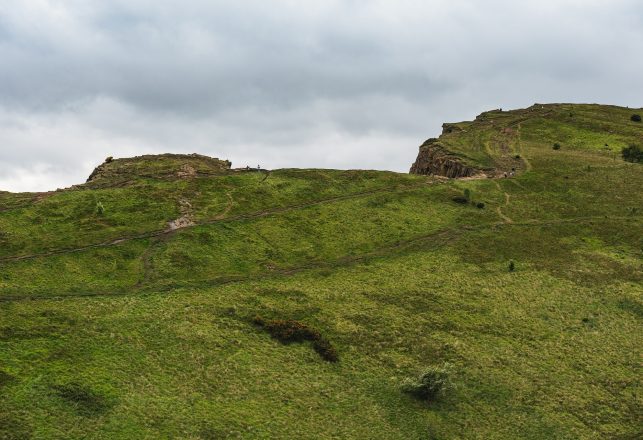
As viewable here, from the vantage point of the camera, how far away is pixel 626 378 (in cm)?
4831

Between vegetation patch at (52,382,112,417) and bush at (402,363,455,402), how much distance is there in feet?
72.2

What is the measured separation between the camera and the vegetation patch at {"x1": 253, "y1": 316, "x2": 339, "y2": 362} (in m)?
47.8

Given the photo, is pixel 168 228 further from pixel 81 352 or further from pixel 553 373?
pixel 553 373

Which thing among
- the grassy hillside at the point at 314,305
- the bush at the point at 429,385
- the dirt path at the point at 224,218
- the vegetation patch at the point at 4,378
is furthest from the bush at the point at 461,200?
the vegetation patch at the point at 4,378

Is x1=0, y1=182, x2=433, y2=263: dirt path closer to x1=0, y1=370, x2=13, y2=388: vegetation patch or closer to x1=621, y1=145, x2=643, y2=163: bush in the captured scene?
x1=0, y1=370, x2=13, y2=388: vegetation patch

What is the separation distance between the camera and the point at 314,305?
182 feet

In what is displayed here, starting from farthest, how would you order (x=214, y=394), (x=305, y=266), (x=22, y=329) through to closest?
(x=305, y=266)
(x=22, y=329)
(x=214, y=394)

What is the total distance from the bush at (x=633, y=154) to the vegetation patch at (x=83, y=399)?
111 m

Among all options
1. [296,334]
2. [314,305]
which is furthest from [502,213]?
[296,334]

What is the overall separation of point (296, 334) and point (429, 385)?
12.4 m

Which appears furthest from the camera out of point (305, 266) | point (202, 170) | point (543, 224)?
point (202, 170)

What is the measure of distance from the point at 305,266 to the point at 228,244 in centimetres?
1006

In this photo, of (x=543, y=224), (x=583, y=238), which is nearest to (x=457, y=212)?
(x=543, y=224)

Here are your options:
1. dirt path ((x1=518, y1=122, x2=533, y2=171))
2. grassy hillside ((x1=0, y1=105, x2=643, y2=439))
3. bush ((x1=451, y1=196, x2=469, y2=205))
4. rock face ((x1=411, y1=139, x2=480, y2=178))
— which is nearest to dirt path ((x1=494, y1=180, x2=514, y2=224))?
grassy hillside ((x1=0, y1=105, x2=643, y2=439))
